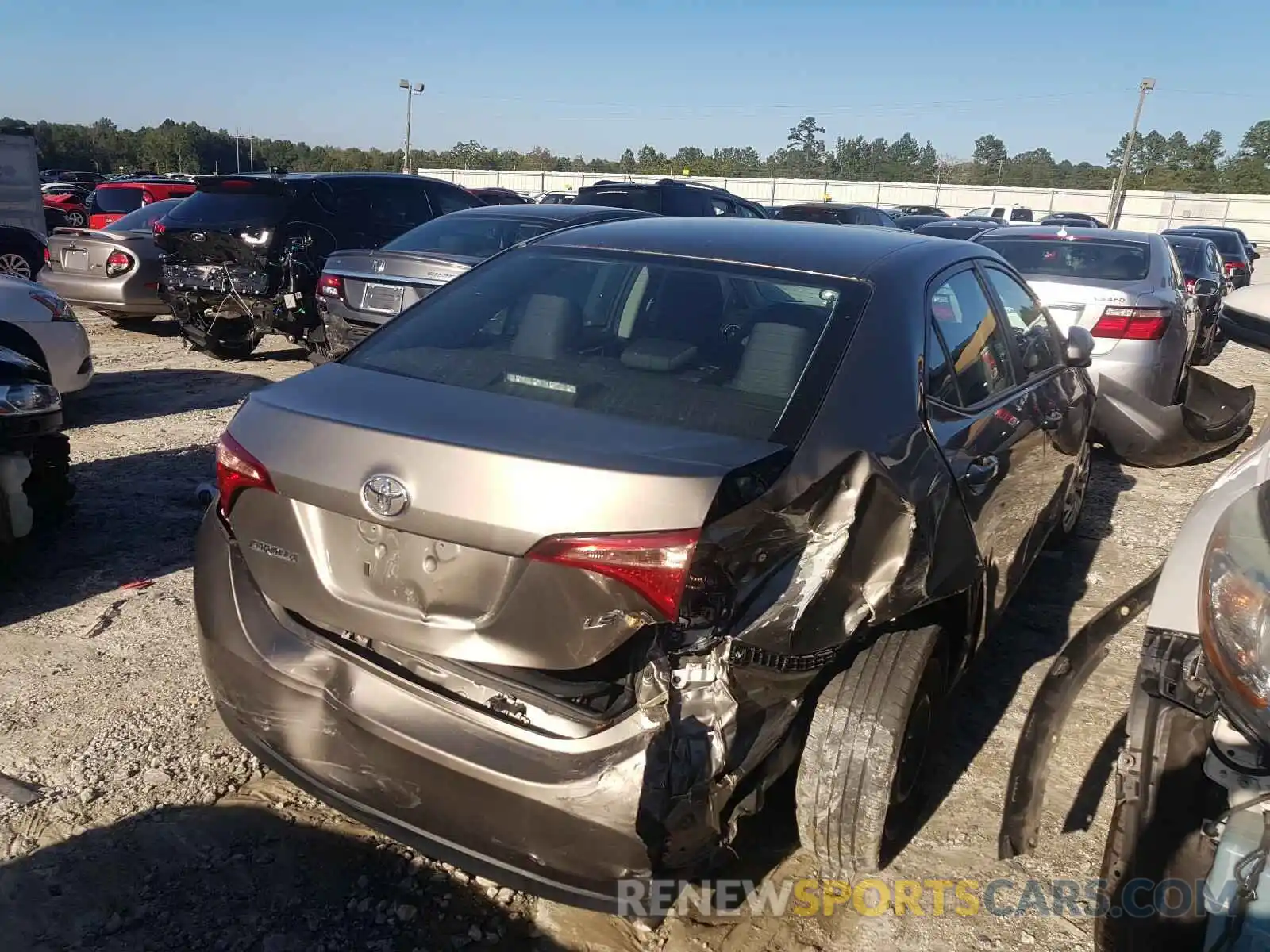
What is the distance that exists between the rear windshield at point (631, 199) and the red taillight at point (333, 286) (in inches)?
181

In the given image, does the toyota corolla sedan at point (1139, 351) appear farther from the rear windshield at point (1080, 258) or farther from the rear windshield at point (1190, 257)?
the rear windshield at point (1190, 257)

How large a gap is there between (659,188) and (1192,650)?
10.4 metres

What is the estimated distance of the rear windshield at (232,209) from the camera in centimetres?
909

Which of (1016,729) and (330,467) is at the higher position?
(330,467)

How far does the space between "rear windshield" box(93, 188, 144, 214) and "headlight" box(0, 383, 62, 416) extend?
15194 mm

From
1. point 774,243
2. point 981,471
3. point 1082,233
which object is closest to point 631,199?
point 1082,233

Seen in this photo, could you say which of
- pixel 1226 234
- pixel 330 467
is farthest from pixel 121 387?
pixel 1226 234

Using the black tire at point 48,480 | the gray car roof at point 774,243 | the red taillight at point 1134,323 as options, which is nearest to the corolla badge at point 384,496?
the gray car roof at point 774,243

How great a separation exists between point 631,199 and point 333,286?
5170mm

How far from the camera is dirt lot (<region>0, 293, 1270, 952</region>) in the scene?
2.51 meters

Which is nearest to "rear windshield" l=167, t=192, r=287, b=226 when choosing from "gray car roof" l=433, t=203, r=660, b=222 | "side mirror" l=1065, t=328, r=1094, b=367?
"gray car roof" l=433, t=203, r=660, b=222

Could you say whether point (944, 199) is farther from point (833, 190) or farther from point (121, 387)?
point (121, 387)

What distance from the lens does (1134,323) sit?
22.8 ft

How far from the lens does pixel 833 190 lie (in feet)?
163
